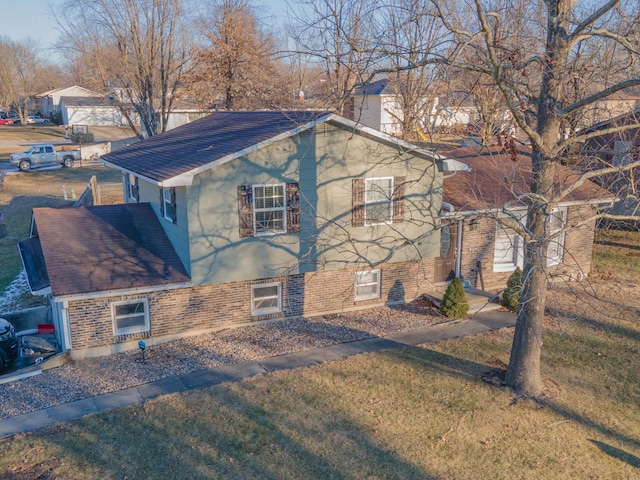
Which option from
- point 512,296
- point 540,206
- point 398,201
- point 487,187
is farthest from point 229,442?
point 487,187

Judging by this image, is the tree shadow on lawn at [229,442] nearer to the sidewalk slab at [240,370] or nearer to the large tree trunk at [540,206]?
the sidewalk slab at [240,370]

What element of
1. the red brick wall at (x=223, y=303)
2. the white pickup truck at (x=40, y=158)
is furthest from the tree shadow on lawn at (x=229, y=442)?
the white pickup truck at (x=40, y=158)

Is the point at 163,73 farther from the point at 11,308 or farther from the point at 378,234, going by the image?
the point at 378,234

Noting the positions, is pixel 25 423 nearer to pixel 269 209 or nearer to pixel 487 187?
pixel 269 209

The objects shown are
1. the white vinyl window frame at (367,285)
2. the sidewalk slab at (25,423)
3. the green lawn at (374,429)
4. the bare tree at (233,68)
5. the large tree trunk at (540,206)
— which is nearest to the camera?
the green lawn at (374,429)

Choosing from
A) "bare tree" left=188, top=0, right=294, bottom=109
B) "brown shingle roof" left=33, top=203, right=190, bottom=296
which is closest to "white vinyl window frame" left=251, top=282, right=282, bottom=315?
"brown shingle roof" left=33, top=203, right=190, bottom=296

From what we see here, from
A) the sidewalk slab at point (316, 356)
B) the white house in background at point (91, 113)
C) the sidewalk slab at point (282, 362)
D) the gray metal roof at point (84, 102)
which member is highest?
the gray metal roof at point (84, 102)

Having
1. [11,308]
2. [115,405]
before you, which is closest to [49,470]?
[115,405]

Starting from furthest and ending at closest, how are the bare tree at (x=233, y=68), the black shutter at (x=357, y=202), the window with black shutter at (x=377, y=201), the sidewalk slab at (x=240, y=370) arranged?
1. the bare tree at (x=233, y=68)
2. the window with black shutter at (x=377, y=201)
3. the black shutter at (x=357, y=202)
4. the sidewalk slab at (x=240, y=370)
